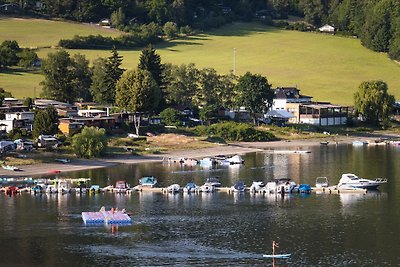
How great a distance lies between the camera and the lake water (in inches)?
2322

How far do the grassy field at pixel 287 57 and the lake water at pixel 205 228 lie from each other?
214 ft

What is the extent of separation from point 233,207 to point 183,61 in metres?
91.0

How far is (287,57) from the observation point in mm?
176125

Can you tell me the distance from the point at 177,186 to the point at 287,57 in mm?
96799

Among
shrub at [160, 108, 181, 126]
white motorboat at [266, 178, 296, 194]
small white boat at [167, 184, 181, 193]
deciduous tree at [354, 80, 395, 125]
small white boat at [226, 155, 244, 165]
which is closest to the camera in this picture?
white motorboat at [266, 178, 296, 194]

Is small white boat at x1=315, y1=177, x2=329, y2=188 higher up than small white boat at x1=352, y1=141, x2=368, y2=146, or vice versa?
small white boat at x1=352, y1=141, x2=368, y2=146

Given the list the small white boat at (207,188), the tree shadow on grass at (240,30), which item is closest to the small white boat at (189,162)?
the small white boat at (207,188)

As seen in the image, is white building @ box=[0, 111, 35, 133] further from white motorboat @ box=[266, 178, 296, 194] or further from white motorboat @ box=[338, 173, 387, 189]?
white motorboat @ box=[338, 173, 387, 189]

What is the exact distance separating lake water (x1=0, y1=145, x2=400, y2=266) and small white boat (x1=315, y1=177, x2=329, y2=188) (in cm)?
85

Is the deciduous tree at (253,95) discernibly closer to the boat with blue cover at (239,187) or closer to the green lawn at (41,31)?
the green lawn at (41,31)

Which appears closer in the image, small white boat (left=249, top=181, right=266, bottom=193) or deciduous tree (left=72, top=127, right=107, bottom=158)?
small white boat (left=249, top=181, right=266, bottom=193)

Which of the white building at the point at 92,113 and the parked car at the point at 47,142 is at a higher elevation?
the white building at the point at 92,113

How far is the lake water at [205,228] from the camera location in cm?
5897

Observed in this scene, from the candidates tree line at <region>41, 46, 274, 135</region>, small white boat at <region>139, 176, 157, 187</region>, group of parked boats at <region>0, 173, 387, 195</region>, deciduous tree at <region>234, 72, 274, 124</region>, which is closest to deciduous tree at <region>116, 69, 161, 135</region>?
tree line at <region>41, 46, 274, 135</region>
